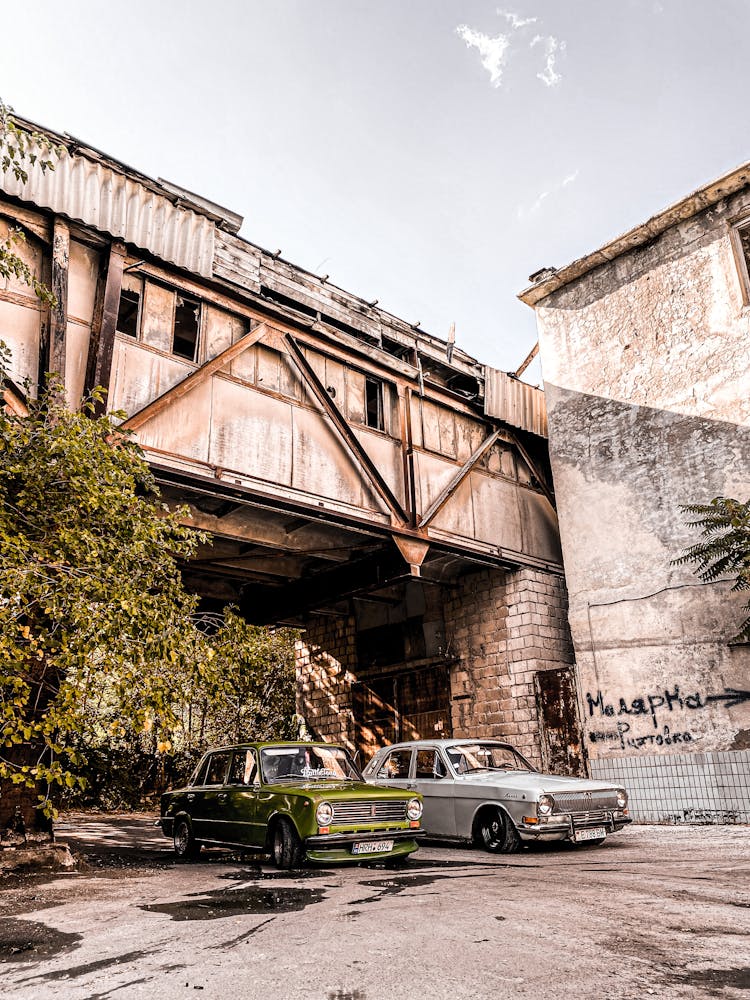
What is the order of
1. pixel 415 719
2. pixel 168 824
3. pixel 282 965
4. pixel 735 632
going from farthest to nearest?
pixel 415 719, pixel 735 632, pixel 168 824, pixel 282 965

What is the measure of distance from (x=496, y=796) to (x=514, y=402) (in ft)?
30.5

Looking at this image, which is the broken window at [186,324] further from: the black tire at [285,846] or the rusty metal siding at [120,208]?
the black tire at [285,846]

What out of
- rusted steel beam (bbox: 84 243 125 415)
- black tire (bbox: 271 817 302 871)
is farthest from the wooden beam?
black tire (bbox: 271 817 302 871)

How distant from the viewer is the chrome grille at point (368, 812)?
7508 mm

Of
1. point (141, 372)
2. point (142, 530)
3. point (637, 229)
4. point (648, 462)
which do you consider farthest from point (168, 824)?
point (637, 229)

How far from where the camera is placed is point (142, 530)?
22.0 feet

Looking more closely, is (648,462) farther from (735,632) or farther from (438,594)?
(438,594)

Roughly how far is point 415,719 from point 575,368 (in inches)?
315

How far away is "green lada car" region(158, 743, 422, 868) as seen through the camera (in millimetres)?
7457

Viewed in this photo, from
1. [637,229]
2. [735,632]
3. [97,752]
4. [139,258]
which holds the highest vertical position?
[637,229]

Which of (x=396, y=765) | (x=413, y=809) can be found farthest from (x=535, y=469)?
(x=413, y=809)

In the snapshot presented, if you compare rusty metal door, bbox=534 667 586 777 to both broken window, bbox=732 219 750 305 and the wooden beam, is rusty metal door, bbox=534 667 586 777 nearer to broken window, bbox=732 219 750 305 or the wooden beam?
broken window, bbox=732 219 750 305

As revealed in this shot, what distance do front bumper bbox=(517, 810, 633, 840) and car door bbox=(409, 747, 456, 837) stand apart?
1.12 meters

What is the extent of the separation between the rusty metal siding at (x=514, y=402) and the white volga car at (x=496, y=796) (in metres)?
7.58
